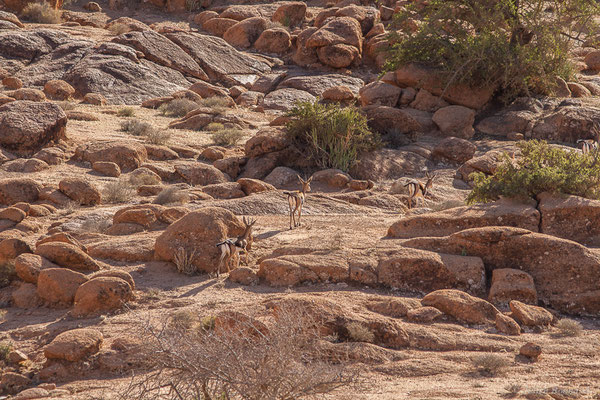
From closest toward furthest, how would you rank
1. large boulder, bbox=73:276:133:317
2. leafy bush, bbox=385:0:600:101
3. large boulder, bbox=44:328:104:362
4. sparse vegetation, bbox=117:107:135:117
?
1. large boulder, bbox=44:328:104:362
2. large boulder, bbox=73:276:133:317
3. leafy bush, bbox=385:0:600:101
4. sparse vegetation, bbox=117:107:135:117

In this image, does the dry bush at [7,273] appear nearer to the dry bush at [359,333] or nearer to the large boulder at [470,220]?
the dry bush at [359,333]

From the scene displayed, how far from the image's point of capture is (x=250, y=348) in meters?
4.83

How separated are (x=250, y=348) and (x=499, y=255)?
5207 millimetres

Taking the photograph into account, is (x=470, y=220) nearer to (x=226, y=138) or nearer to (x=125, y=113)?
(x=226, y=138)

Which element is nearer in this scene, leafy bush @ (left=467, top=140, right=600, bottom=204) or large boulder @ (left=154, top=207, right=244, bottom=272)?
large boulder @ (left=154, top=207, right=244, bottom=272)

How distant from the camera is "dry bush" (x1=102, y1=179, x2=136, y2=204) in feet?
44.1

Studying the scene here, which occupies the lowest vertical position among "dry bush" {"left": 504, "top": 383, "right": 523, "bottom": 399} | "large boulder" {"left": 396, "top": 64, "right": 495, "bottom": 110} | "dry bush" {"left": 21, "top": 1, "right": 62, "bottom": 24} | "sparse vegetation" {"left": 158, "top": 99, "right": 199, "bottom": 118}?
"dry bush" {"left": 504, "top": 383, "right": 523, "bottom": 399}

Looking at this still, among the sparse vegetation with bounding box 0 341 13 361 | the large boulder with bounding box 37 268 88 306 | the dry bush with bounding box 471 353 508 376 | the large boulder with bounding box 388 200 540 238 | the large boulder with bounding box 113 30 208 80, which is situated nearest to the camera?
the dry bush with bounding box 471 353 508 376

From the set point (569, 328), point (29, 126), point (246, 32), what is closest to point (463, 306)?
point (569, 328)

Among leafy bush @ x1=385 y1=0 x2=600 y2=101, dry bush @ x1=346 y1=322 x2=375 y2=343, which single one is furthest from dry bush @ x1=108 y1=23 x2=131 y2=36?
dry bush @ x1=346 y1=322 x2=375 y2=343

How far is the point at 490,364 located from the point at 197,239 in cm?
477

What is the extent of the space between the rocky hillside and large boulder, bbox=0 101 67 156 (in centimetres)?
5

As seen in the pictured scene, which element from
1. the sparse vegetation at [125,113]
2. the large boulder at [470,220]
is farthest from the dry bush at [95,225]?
the sparse vegetation at [125,113]

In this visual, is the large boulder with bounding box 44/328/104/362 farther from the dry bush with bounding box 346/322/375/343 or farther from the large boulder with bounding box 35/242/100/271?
the dry bush with bounding box 346/322/375/343
